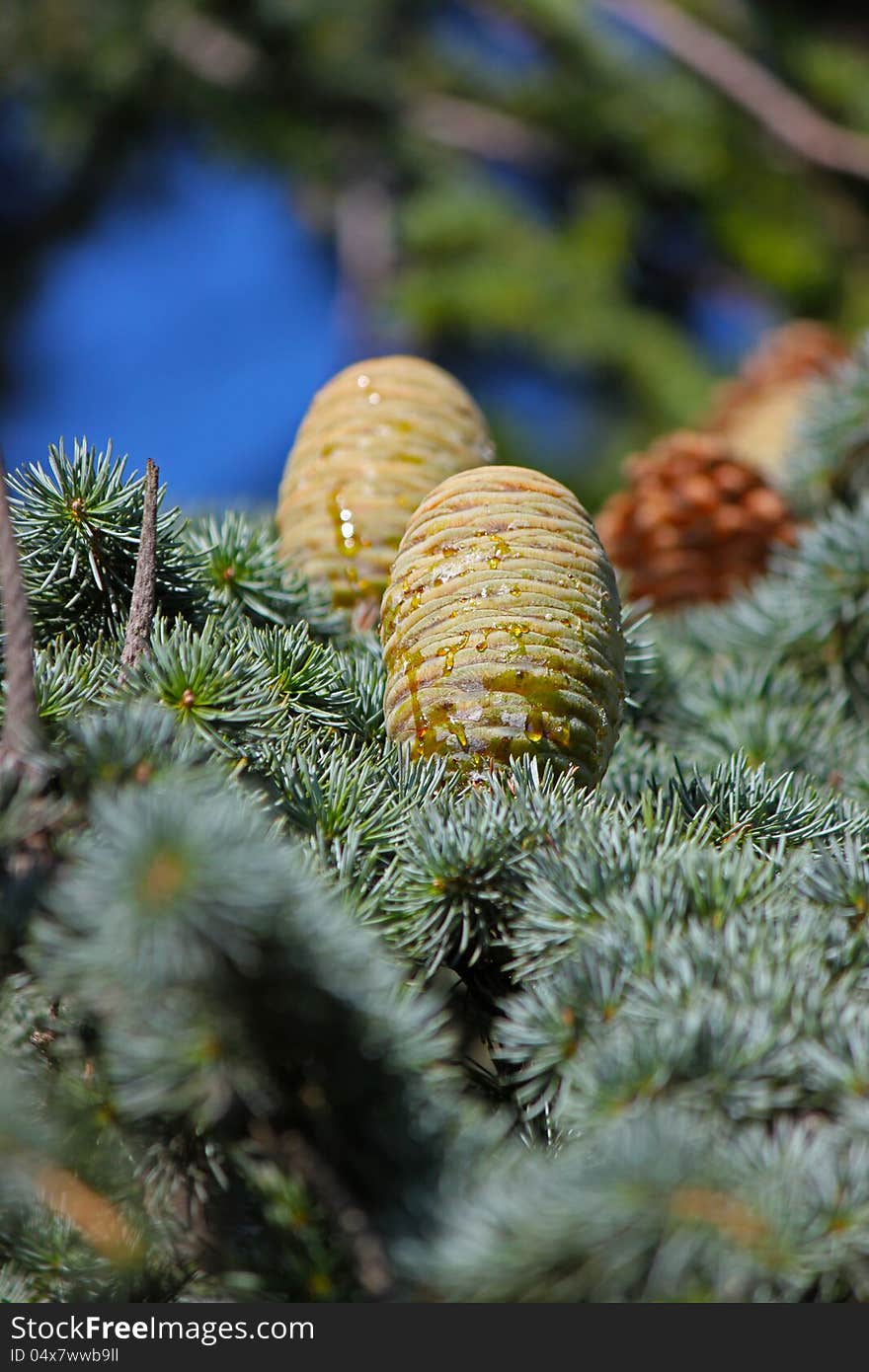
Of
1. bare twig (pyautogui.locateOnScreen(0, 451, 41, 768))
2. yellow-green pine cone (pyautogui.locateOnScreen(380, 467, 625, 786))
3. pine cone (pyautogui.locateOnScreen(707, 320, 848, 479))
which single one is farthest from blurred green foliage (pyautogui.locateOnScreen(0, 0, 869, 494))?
bare twig (pyautogui.locateOnScreen(0, 451, 41, 768))

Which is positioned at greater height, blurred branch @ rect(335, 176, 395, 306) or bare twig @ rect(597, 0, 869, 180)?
bare twig @ rect(597, 0, 869, 180)

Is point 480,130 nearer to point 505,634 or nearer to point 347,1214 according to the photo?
point 505,634

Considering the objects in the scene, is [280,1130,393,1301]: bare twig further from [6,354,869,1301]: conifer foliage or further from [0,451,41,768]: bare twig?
[0,451,41,768]: bare twig

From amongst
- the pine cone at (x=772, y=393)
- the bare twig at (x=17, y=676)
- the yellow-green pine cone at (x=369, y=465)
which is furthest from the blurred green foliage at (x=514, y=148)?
the bare twig at (x=17, y=676)

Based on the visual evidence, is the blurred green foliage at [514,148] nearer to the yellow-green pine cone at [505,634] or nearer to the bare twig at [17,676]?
the yellow-green pine cone at [505,634]

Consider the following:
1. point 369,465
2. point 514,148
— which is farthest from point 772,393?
point 514,148

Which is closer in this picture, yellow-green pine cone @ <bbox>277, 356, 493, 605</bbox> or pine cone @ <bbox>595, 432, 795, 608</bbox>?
yellow-green pine cone @ <bbox>277, 356, 493, 605</bbox>
